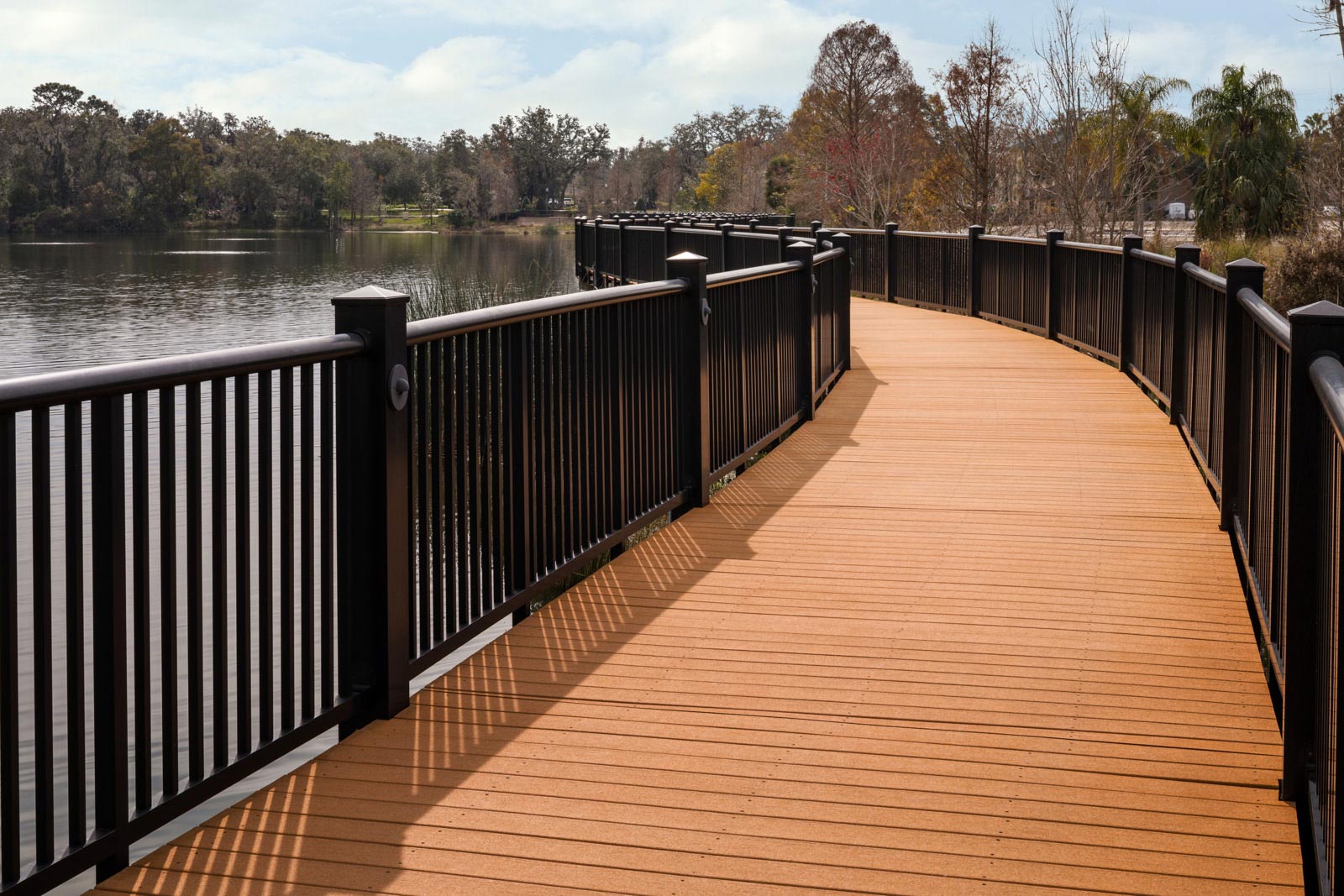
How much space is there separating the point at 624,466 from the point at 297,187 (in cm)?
11697

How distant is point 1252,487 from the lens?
5301 mm

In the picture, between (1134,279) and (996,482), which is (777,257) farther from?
(996,482)

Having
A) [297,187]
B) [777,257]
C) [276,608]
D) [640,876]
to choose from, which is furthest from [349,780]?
[297,187]

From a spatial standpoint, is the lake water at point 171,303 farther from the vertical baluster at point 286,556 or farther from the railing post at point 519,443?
the railing post at point 519,443

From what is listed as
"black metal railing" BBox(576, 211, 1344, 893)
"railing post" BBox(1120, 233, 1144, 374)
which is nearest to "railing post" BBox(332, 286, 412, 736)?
"black metal railing" BBox(576, 211, 1344, 893)

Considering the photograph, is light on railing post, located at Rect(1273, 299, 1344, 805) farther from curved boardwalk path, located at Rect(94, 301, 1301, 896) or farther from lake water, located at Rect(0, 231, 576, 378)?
lake water, located at Rect(0, 231, 576, 378)

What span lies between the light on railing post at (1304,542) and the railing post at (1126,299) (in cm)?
894

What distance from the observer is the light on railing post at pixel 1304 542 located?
352 centimetres

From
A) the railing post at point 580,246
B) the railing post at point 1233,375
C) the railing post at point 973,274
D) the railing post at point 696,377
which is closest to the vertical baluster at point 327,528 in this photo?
the railing post at point 696,377

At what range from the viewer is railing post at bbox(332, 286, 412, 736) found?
4074 mm

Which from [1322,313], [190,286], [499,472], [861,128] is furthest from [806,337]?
[861,128]

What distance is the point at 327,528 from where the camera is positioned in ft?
13.2

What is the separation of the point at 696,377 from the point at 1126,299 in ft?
23.1

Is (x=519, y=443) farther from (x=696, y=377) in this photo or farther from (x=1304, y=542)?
(x=1304, y=542)
